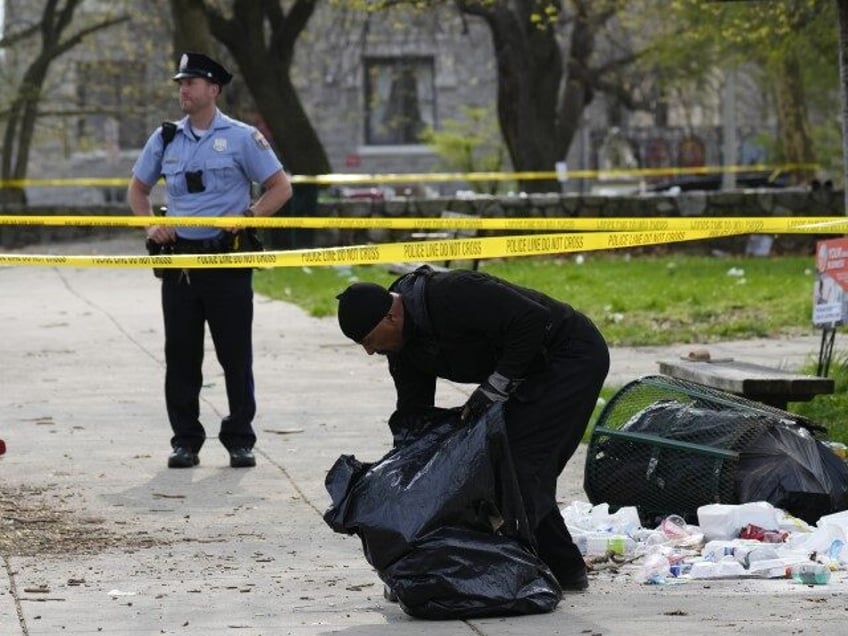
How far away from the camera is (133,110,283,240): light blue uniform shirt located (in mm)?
8742

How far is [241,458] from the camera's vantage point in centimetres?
882

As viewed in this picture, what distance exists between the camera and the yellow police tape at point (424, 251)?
8.31 metres

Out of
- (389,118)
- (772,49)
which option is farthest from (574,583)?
(389,118)

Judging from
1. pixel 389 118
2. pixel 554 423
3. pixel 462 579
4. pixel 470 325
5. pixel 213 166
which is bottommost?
pixel 389 118

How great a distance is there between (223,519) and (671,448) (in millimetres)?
1780

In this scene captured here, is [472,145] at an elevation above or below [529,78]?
below

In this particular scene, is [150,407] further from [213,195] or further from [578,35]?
[578,35]

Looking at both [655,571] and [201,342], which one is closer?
[655,571]

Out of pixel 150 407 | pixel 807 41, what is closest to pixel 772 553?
pixel 150 407

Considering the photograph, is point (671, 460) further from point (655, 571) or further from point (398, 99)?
point (398, 99)

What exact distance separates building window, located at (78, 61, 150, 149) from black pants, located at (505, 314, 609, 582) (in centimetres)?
2680

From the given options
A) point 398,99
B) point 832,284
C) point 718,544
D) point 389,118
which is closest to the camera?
point 718,544

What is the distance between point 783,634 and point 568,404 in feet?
3.46

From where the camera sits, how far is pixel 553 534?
20.5ft
